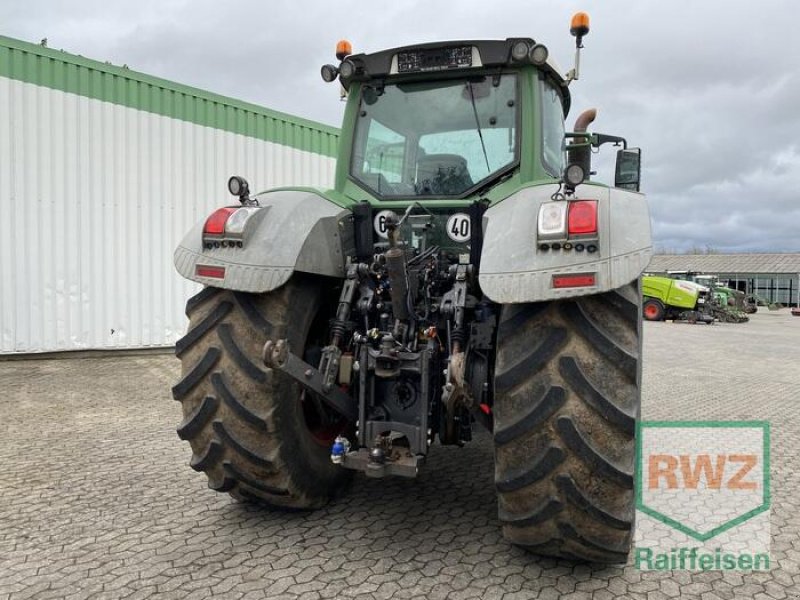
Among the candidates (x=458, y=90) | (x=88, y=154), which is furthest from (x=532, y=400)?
(x=88, y=154)

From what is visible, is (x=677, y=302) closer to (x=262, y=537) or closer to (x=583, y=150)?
(x=583, y=150)

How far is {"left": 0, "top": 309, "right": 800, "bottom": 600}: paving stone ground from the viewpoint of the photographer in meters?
2.61

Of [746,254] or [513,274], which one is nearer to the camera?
[513,274]

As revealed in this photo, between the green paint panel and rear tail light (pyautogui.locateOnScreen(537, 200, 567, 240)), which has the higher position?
the green paint panel

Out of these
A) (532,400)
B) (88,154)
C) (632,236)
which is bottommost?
(532,400)

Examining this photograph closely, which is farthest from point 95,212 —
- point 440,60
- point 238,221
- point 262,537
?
point 262,537

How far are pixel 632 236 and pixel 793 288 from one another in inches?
2125

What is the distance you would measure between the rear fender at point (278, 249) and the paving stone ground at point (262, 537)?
4.37ft

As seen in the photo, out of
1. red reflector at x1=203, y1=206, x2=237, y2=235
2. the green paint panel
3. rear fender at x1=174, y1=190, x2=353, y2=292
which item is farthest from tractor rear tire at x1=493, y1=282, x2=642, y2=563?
the green paint panel

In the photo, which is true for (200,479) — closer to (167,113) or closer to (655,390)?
(655,390)

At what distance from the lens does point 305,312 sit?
3178mm

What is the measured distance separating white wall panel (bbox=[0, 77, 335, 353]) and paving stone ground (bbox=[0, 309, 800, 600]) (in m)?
4.66

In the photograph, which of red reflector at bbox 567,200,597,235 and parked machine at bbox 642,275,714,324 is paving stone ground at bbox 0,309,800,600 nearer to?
red reflector at bbox 567,200,597,235

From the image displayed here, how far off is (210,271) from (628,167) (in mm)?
2765
